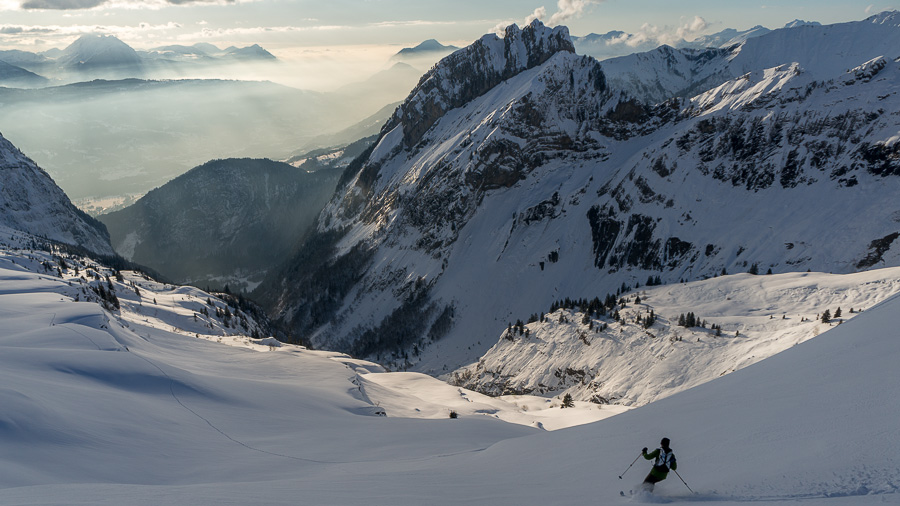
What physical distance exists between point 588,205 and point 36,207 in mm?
211761

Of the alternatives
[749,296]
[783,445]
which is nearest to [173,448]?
[783,445]

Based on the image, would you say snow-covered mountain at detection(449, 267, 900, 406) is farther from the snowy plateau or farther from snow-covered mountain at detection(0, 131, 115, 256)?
snow-covered mountain at detection(0, 131, 115, 256)

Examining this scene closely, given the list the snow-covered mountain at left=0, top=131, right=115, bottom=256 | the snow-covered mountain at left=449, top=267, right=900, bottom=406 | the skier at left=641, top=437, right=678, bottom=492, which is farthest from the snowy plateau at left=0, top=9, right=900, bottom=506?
the snow-covered mountain at left=0, top=131, right=115, bottom=256

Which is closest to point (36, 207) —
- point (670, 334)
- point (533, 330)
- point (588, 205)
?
point (533, 330)

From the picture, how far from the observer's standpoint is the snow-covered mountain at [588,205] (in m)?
94.7

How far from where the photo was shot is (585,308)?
7938 cm

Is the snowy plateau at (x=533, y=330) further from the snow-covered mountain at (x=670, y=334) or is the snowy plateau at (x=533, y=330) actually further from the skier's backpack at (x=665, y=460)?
the skier's backpack at (x=665, y=460)

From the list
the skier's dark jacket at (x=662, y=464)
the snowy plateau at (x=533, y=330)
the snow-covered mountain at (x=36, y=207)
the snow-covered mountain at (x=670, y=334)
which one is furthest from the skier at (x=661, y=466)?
the snow-covered mountain at (x=36, y=207)

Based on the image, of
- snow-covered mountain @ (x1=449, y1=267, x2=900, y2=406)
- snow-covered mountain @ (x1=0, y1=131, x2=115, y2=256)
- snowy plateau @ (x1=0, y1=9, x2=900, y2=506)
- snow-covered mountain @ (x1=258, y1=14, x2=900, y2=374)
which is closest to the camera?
snowy plateau @ (x1=0, y1=9, x2=900, y2=506)

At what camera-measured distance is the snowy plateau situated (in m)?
10.9

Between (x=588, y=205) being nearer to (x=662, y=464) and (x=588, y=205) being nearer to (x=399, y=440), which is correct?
(x=399, y=440)

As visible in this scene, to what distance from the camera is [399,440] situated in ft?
65.1

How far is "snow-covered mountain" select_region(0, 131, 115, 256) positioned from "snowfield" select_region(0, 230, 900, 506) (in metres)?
192

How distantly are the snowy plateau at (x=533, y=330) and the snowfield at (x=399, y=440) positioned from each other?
95 mm
